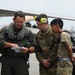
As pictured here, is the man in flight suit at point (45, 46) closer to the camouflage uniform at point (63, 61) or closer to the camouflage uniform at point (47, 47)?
the camouflage uniform at point (47, 47)

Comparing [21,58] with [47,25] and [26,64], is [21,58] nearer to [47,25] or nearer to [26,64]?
[26,64]

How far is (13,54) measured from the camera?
596 cm

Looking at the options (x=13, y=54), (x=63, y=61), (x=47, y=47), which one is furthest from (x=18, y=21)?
(x=63, y=61)

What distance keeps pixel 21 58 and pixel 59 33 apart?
0.77 meters

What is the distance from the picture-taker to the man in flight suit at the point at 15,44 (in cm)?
595

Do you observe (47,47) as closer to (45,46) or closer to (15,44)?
(45,46)

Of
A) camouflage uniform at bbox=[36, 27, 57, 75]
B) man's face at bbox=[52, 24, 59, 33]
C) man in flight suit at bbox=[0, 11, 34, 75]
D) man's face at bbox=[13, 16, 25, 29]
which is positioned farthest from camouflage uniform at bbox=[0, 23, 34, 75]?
man's face at bbox=[52, 24, 59, 33]

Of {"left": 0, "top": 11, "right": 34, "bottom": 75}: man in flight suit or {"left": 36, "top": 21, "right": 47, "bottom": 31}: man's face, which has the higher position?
{"left": 36, "top": 21, "right": 47, "bottom": 31}: man's face

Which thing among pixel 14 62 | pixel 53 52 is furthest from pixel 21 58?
pixel 53 52

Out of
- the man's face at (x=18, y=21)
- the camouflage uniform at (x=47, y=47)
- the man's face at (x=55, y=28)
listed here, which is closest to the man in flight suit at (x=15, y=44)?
the man's face at (x=18, y=21)

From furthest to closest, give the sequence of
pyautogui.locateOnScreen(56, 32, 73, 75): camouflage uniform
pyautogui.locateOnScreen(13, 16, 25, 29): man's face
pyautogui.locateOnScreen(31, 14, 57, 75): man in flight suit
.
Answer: pyautogui.locateOnScreen(31, 14, 57, 75): man in flight suit → pyautogui.locateOnScreen(13, 16, 25, 29): man's face → pyautogui.locateOnScreen(56, 32, 73, 75): camouflage uniform

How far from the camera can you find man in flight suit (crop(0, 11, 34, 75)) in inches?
234

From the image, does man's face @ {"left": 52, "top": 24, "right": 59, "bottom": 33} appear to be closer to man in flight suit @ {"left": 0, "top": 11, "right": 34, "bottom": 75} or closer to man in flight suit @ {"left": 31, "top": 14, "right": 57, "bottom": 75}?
man in flight suit @ {"left": 31, "top": 14, "right": 57, "bottom": 75}

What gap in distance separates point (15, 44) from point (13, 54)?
0.61ft
